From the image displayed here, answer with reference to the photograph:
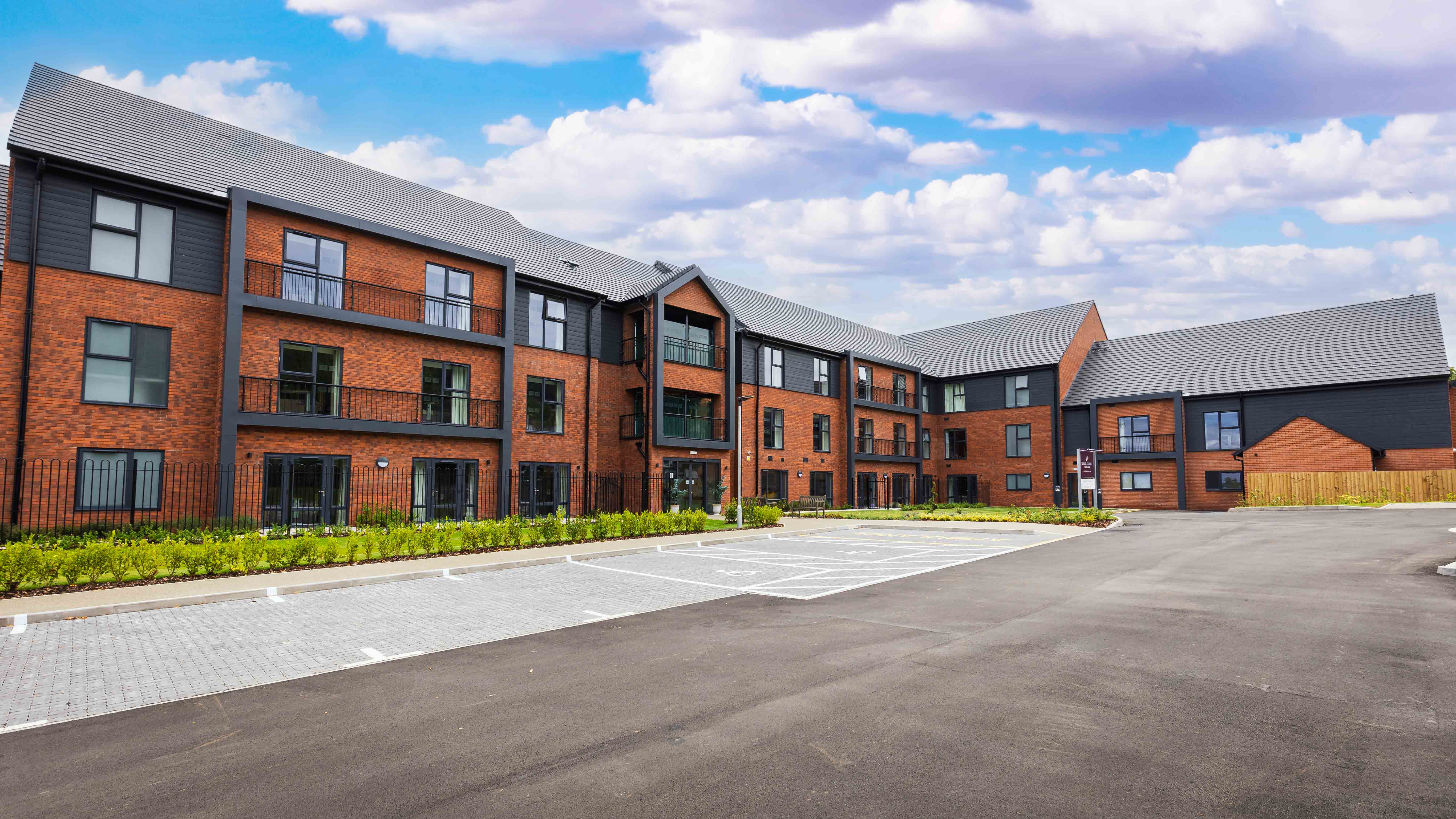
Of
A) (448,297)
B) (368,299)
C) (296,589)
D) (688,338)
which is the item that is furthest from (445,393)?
(296,589)

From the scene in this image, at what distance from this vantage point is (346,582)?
11.3 metres

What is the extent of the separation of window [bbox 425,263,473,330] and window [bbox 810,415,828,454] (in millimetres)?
17847

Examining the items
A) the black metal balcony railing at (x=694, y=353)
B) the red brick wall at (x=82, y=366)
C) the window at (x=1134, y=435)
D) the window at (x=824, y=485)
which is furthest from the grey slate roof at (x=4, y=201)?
the window at (x=1134, y=435)

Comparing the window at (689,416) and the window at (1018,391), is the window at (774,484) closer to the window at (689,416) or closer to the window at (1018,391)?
the window at (689,416)

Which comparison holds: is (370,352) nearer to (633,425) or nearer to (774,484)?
(633,425)

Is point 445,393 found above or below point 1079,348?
below

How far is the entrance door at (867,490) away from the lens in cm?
3709

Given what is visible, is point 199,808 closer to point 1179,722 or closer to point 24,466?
point 1179,722

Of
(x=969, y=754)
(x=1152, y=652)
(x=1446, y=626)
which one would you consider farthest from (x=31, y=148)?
(x=1446, y=626)

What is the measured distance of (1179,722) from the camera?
4.88m

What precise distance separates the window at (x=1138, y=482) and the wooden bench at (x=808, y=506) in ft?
55.8

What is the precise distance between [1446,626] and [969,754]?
6779 millimetres

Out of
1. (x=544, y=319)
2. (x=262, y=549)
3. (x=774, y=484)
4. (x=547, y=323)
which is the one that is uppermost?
(x=544, y=319)

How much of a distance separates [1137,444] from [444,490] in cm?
3330
